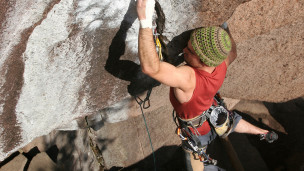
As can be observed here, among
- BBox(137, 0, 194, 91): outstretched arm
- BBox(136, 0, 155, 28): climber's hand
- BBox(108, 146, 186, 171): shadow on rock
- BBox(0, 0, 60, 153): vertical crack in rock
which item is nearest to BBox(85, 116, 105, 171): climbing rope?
BBox(108, 146, 186, 171): shadow on rock

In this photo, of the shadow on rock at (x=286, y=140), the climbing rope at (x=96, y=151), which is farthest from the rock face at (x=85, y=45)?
the shadow on rock at (x=286, y=140)

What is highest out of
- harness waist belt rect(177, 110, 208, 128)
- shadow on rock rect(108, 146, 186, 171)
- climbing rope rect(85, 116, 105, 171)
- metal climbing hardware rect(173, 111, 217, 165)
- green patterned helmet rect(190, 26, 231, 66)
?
green patterned helmet rect(190, 26, 231, 66)

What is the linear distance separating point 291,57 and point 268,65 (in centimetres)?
29

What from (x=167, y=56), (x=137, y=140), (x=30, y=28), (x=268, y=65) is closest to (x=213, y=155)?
(x=137, y=140)

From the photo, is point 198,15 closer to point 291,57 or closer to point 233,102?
point 291,57

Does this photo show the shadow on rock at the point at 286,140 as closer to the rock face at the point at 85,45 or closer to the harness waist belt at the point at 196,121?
the rock face at the point at 85,45

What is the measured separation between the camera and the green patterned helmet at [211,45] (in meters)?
1.73

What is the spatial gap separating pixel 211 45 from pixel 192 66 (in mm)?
294

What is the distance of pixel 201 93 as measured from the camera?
78.2 inches

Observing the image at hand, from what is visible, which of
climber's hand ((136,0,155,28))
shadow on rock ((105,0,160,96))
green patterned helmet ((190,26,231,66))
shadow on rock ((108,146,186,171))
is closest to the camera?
climber's hand ((136,0,155,28))

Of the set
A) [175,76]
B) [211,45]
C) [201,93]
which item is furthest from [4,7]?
[201,93]

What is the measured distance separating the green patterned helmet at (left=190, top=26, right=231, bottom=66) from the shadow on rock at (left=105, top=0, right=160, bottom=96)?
0.52 metres

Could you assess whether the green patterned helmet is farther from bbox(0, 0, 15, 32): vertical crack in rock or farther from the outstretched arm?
bbox(0, 0, 15, 32): vertical crack in rock

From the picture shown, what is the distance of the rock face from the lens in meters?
1.56
